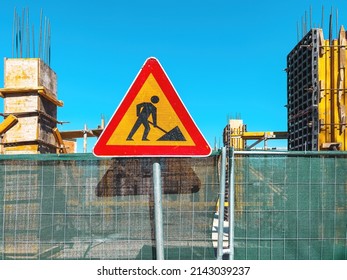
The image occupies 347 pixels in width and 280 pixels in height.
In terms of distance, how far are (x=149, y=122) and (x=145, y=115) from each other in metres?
0.07

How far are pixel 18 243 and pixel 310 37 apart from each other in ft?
21.3

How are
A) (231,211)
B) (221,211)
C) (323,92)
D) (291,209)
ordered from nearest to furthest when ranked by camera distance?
1. (221,211)
2. (231,211)
3. (291,209)
4. (323,92)

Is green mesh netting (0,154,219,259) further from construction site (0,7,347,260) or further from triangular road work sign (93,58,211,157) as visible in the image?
triangular road work sign (93,58,211,157)

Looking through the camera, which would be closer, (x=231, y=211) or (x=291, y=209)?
(x=231, y=211)

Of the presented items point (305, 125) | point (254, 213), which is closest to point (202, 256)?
point (254, 213)

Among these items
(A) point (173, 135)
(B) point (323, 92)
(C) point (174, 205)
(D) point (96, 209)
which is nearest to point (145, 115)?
(A) point (173, 135)

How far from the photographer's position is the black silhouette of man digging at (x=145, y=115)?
8.26ft

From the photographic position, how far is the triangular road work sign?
2510 millimetres

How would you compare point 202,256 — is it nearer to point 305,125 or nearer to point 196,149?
point 196,149

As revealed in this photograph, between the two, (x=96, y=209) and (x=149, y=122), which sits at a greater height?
(x=149, y=122)

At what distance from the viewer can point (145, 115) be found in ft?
8.29

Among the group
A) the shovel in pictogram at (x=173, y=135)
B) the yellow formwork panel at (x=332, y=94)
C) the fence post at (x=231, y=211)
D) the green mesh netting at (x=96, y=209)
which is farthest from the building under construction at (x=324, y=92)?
the shovel in pictogram at (x=173, y=135)

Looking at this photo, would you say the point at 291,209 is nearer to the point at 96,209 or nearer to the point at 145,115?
the point at 145,115

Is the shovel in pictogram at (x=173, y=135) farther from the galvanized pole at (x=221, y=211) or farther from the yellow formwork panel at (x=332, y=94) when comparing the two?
the yellow formwork panel at (x=332, y=94)
